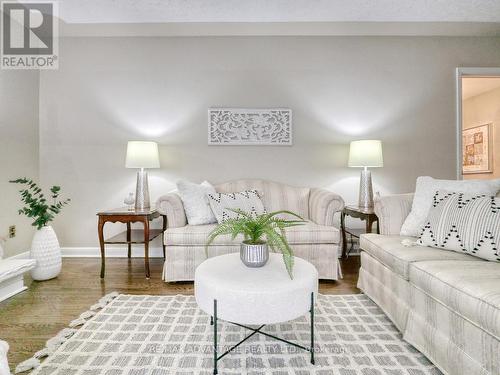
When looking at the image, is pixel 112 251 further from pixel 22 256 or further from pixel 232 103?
pixel 232 103

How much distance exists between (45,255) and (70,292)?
1.58 ft

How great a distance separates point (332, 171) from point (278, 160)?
2.14ft

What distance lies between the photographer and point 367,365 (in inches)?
56.6

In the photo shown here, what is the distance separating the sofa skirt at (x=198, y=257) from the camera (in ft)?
8.35

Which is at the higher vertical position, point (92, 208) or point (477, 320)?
point (92, 208)

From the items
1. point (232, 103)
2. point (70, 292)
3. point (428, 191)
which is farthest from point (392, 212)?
point (70, 292)

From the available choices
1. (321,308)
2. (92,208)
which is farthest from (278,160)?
(92,208)

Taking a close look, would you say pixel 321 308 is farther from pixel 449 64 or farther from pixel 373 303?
pixel 449 64

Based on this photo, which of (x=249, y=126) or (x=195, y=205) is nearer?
(x=195, y=205)

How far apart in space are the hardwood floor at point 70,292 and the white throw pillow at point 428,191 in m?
0.70

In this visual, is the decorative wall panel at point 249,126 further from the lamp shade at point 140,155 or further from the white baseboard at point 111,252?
the white baseboard at point 111,252

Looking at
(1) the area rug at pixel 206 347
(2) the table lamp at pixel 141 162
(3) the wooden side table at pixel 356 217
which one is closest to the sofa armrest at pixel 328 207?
(3) the wooden side table at pixel 356 217

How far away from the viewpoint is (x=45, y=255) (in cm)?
260

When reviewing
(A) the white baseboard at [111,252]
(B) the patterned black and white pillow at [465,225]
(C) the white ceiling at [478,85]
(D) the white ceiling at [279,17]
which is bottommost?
(A) the white baseboard at [111,252]
